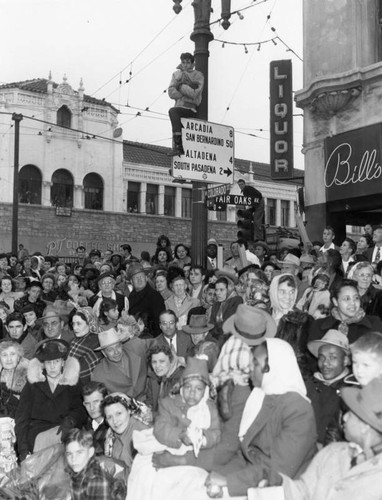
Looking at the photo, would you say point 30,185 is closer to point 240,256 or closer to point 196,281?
point 240,256

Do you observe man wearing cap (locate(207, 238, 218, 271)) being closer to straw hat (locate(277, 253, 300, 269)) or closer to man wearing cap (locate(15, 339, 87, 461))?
straw hat (locate(277, 253, 300, 269))

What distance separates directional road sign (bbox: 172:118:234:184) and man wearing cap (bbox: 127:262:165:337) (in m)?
2.49

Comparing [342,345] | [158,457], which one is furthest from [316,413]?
[158,457]

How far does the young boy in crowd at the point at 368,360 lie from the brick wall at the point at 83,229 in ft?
88.1

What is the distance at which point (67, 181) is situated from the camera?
38.6 m

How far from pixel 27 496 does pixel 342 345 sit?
8.74 feet

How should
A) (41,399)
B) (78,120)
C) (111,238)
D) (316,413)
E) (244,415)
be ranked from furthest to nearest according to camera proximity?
(78,120), (111,238), (41,399), (316,413), (244,415)

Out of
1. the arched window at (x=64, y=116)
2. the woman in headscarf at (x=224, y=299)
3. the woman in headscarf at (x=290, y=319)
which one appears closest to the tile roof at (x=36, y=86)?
the arched window at (x=64, y=116)

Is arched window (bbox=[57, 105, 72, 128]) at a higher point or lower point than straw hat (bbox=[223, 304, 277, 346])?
higher

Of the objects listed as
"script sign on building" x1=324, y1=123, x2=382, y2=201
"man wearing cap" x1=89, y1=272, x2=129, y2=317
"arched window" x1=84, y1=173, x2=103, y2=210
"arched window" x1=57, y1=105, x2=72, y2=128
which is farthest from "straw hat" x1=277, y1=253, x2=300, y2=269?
"arched window" x1=84, y1=173, x2=103, y2=210

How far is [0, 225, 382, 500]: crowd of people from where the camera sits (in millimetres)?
3748

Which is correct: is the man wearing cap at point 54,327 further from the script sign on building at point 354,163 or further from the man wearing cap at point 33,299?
the script sign on building at point 354,163

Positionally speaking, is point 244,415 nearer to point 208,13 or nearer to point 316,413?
point 316,413

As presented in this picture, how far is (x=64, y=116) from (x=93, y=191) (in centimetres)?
Answer: 474
